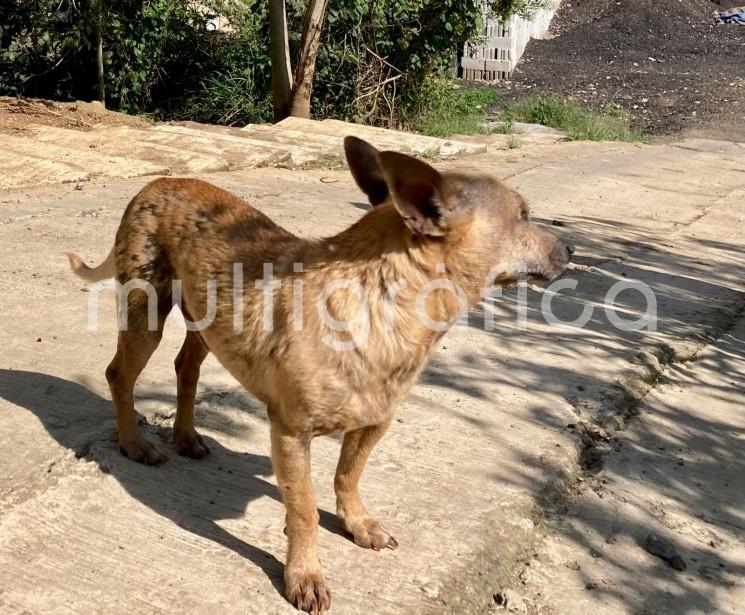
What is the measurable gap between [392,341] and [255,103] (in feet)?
39.9

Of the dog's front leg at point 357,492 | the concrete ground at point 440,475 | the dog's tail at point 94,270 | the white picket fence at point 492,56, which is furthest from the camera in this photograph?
the white picket fence at point 492,56

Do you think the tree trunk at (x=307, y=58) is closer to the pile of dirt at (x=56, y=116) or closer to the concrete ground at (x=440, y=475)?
the pile of dirt at (x=56, y=116)

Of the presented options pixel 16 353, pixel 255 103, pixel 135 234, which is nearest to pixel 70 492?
pixel 135 234

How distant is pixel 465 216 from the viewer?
Answer: 11.5 ft

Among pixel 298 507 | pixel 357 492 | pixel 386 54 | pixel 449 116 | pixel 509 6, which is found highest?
pixel 509 6

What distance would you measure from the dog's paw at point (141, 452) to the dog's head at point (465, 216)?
153cm

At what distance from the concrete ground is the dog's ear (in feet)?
4.40

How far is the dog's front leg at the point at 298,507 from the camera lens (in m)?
3.40

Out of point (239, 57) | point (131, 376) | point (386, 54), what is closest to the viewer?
point (131, 376)

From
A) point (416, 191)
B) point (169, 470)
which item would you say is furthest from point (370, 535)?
point (416, 191)

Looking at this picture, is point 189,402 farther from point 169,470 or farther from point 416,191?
point 416,191

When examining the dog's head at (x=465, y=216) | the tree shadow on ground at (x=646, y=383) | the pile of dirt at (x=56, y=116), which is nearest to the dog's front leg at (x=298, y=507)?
the dog's head at (x=465, y=216)

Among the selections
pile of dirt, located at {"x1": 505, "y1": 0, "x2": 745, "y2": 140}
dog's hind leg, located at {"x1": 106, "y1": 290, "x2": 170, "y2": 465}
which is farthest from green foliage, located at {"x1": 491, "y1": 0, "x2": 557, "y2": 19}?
dog's hind leg, located at {"x1": 106, "y1": 290, "x2": 170, "y2": 465}

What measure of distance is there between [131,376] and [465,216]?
5.69 ft
